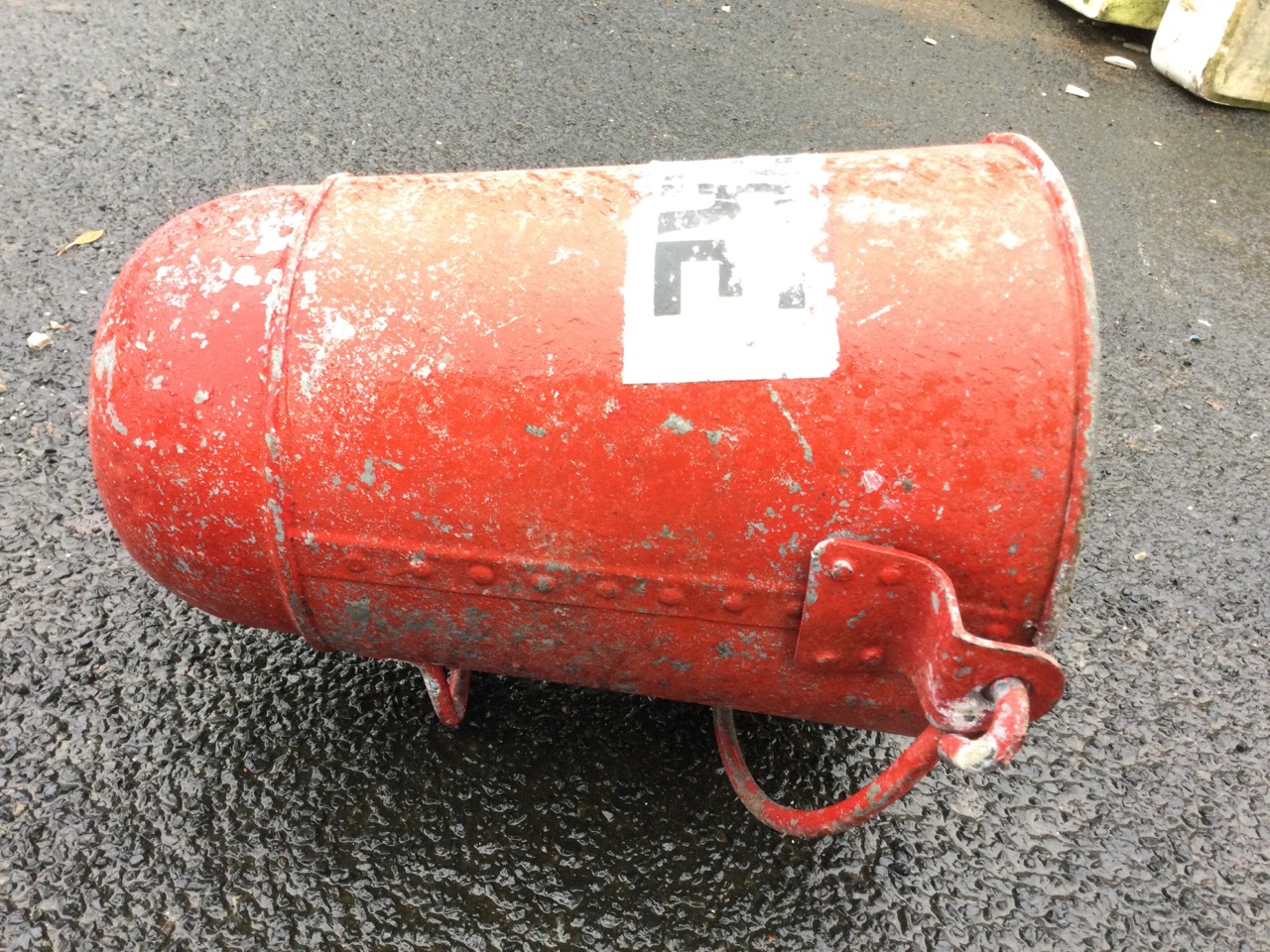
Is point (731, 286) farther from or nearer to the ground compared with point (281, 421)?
farther from the ground

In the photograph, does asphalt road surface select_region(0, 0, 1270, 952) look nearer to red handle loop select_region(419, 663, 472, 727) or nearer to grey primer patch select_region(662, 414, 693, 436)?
red handle loop select_region(419, 663, 472, 727)

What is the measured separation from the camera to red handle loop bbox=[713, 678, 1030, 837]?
1.12 m

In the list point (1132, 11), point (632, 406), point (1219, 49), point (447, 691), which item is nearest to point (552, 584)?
point (632, 406)

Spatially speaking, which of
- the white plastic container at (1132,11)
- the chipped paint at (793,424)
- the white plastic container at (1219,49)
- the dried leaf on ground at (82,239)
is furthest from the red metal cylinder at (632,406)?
the white plastic container at (1132,11)

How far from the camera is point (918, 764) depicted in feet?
4.05

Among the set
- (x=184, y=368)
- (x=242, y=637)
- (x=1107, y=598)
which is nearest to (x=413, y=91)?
(x=242, y=637)

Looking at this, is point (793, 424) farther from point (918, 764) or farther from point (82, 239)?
point (82, 239)

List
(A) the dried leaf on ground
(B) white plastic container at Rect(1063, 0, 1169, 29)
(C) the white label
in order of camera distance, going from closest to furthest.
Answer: (C) the white label, (A) the dried leaf on ground, (B) white plastic container at Rect(1063, 0, 1169, 29)

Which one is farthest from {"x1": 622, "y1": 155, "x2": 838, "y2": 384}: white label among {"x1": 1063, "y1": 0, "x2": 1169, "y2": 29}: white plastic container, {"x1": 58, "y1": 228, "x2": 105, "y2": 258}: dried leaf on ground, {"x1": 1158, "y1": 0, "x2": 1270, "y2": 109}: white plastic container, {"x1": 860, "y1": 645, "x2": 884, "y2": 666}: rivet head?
{"x1": 1063, "y1": 0, "x2": 1169, "y2": 29}: white plastic container

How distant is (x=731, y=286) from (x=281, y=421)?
0.60 m

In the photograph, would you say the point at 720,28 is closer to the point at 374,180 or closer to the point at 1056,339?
the point at 374,180

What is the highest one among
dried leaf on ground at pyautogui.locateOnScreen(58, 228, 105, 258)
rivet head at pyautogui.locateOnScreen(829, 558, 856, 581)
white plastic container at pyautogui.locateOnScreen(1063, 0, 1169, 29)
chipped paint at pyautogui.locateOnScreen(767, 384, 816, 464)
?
chipped paint at pyautogui.locateOnScreen(767, 384, 816, 464)

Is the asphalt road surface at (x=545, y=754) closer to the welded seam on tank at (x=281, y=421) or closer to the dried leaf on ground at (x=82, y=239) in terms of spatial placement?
the dried leaf on ground at (x=82, y=239)

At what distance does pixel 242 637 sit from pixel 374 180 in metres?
0.98
